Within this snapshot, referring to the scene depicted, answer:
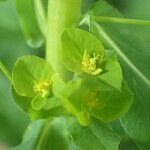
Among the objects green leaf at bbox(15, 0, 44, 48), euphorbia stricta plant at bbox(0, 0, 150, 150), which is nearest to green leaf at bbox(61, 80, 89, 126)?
euphorbia stricta plant at bbox(0, 0, 150, 150)

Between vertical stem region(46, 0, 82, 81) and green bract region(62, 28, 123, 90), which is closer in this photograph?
green bract region(62, 28, 123, 90)

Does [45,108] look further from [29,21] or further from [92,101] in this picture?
[29,21]

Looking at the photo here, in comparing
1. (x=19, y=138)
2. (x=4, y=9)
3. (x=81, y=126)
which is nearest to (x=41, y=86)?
(x=81, y=126)

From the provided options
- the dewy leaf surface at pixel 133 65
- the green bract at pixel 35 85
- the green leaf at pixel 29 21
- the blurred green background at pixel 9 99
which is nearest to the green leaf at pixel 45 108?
the green bract at pixel 35 85

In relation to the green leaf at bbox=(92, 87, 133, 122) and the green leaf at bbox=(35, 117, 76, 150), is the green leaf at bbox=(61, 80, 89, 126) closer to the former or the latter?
the green leaf at bbox=(92, 87, 133, 122)

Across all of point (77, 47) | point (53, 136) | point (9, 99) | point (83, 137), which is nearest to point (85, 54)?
point (77, 47)

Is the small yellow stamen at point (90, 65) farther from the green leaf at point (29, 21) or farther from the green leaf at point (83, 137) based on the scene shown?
the green leaf at point (29, 21)

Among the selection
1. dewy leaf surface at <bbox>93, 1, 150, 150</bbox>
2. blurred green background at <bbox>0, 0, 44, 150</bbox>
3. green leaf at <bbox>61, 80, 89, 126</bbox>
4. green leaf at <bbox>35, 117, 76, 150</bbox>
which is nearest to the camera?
green leaf at <bbox>61, 80, 89, 126</bbox>

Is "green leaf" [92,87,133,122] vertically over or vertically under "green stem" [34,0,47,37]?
under
